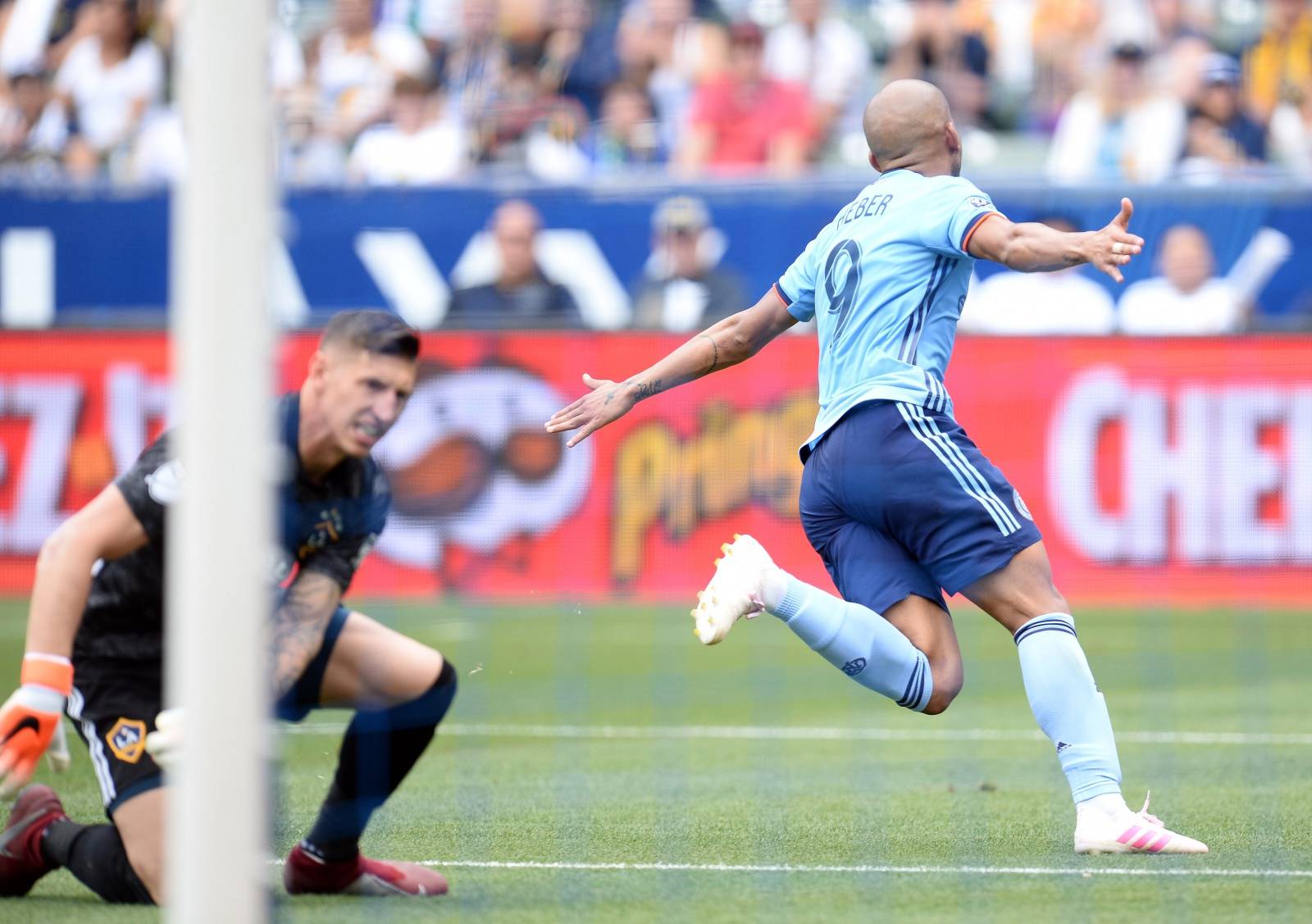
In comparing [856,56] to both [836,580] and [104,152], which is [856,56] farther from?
[836,580]

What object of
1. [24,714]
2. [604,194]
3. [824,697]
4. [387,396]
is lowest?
[824,697]

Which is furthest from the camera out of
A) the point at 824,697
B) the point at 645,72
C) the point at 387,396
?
the point at 645,72

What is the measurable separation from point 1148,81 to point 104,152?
24.7 ft

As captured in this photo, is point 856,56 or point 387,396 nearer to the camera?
point 387,396

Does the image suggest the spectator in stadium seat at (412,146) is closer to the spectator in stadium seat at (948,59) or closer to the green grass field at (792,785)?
the spectator in stadium seat at (948,59)

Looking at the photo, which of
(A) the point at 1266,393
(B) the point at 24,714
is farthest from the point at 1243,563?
(B) the point at 24,714

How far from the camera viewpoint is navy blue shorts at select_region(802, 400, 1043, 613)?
5.00 meters

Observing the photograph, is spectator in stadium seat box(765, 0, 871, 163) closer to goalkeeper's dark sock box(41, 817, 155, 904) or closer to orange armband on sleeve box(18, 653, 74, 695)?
goalkeeper's dark sock box(41, 817, 155, 904)

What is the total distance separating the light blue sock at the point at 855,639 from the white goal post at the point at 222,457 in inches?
87.3

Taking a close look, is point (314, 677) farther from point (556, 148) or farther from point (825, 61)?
point (825, 61)

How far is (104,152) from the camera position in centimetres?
1449

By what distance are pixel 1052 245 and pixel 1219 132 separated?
29.7ft

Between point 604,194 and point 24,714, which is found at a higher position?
point 604,194

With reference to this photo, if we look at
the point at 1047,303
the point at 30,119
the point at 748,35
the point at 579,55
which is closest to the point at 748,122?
the point at 748,35
